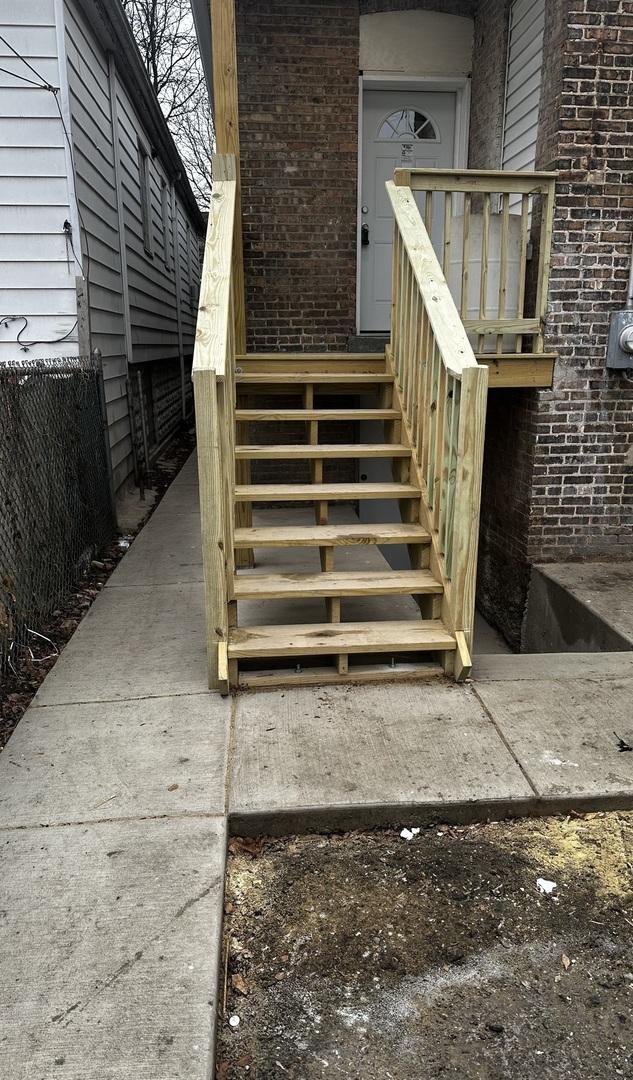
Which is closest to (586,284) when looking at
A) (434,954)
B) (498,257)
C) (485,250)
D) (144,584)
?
(498,257)

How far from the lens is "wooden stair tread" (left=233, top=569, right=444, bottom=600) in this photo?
3289mm

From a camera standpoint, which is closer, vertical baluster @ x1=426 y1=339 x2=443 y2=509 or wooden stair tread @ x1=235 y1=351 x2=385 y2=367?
vertical baluster @ x1=426 y1=339 x2=443 y2=509

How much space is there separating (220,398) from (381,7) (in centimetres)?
489

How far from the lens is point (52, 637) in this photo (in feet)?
12.6

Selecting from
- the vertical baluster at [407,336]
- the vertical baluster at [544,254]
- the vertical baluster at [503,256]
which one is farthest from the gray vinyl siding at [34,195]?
the vertical baluster at [544,254]

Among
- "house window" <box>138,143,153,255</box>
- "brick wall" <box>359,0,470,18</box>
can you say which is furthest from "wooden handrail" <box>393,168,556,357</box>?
"house window" <box>138,143,153,255</box>

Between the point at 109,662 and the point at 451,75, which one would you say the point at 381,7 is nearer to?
the point at 451,75

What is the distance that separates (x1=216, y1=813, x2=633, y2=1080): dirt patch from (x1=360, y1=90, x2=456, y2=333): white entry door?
18.3 ft

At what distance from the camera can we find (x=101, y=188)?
21.5 ft

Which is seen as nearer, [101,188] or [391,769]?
[391,769]

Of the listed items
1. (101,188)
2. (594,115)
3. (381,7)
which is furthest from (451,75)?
(101,188)

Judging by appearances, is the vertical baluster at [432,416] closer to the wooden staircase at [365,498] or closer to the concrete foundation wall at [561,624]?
the wooden staircase at [365,498]

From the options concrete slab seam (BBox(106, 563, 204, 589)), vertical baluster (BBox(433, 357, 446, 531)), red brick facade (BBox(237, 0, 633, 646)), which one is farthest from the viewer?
concrete slab seam (BBox(106, 563, 204, 589))

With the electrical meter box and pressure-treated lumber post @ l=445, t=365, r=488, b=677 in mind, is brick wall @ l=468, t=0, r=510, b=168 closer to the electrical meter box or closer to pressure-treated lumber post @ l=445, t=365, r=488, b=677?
the electrical meter box
